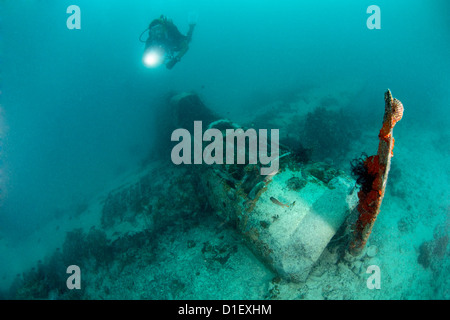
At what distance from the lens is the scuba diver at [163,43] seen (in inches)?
445

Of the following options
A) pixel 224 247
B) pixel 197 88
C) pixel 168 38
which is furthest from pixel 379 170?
pixel 197 88

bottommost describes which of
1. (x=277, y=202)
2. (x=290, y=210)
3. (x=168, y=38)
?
(x=290, y=210)

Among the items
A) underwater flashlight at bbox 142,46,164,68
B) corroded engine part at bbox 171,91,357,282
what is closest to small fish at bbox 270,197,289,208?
corroded engine part at bbox 171,91,357,282

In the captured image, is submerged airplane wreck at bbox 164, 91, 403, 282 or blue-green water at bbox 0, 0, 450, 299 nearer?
submerged airplane wreck at bbox 164, 91, 403, 282

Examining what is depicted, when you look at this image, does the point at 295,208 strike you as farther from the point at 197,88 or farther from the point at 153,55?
the point at 197,88

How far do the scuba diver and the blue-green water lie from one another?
139 inches

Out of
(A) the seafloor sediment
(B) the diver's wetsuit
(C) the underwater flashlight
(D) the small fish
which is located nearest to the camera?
(D) the small fish

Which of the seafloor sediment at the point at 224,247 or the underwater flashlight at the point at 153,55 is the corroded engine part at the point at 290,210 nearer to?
the seafloor sediment at the point at 224,247

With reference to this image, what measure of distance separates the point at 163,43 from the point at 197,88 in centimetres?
2065

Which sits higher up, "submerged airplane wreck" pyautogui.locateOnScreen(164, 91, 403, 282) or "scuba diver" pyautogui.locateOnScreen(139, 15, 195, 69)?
"scuba diver" pyautogui.locateOnScreen(139, 15, 195, 69)

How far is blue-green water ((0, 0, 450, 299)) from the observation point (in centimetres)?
1499

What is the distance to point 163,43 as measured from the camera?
469 inches

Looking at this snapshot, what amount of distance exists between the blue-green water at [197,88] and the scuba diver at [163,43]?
3523 mm

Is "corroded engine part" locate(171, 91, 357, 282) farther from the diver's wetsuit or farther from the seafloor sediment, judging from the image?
the diver's wetsuit
